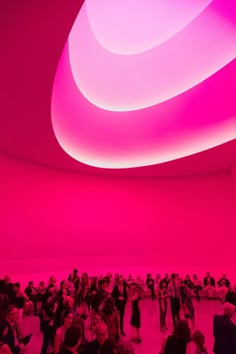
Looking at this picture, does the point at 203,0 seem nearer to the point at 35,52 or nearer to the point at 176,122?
the point at 176,122

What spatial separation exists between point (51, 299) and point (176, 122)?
9.49 m

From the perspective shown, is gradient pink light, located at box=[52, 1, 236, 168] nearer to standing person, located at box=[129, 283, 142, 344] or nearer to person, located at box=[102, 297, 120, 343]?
standing person, located at box=[129, 283, 142, 344]

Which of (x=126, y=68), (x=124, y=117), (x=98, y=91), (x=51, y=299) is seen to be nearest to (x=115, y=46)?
(x=126, y=68)

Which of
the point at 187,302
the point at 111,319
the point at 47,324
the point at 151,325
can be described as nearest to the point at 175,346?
the point at 111,319

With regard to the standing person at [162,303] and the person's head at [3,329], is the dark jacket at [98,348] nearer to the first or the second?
the person's head at [3,329]

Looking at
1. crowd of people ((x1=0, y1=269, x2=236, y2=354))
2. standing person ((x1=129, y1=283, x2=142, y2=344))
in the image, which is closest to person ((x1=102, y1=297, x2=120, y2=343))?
crowd of people ((x1=0, y1=269, x2=236, y2=354))

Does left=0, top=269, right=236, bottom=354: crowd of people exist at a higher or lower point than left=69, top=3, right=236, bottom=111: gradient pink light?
lower

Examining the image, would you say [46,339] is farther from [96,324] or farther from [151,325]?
[151,325]

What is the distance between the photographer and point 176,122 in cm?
1359

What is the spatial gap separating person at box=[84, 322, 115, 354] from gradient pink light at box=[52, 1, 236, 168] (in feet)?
25.4

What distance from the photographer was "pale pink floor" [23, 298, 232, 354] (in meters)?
7.31

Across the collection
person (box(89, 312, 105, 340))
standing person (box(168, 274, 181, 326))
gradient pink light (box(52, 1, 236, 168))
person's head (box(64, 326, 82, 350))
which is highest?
gradient pink light (box(52, 1, 236, 168))

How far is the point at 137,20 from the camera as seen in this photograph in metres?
11.8

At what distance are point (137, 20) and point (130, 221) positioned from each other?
10.1 m
